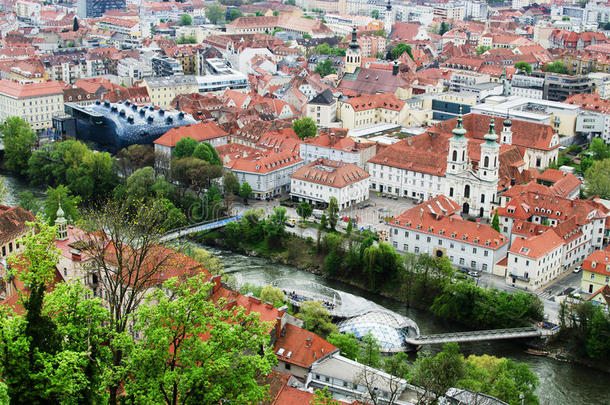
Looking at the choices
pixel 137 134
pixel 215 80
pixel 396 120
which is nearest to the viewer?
pixel 137 134

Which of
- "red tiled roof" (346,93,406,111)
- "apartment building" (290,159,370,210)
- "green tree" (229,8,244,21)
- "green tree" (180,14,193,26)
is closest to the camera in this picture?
"apartment building" (290,159,370,210)

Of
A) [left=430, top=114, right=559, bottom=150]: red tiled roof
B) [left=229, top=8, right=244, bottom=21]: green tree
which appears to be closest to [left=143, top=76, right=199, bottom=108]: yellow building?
[left=430, top=114, right=559, bottom=150]: red tiled roof

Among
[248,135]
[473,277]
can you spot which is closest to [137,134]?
[248,135]

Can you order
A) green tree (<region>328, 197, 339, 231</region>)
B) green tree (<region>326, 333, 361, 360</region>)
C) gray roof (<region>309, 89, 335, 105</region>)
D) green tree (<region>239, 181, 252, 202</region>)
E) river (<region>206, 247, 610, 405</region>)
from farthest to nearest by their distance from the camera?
gray roof (<region>309, 89, 335, 105</region>), green tree (<region>239, 181, 252, 202</region>), green tree (<region>328, 197, 339, 231</region>), river (<region>206, 247, 610, 405</region>), green tree (<region>326, 333, 361, 360</region>)

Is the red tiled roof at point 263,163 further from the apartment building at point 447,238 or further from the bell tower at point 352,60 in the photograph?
the bell tower at point 352,60

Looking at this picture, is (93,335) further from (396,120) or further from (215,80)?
(215,80)

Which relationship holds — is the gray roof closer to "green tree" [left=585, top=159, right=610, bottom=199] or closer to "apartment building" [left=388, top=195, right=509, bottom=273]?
"green tree" [left=585, top=159, right=610, bottom=199]
